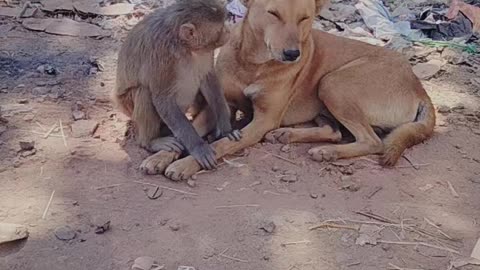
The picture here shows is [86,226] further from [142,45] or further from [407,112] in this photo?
[407,112]

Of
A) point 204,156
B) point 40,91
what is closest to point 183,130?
point 204,156

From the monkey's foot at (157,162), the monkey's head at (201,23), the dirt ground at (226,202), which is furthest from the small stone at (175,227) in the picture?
the monkey's head at (201,23)

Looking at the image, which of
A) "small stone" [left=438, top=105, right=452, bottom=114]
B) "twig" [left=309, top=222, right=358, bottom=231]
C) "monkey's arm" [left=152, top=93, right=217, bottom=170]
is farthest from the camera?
"small stone" [left=438, top=105, right=452, bottom=114]

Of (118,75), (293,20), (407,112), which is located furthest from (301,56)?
(118,75)

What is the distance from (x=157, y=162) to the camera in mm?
4273

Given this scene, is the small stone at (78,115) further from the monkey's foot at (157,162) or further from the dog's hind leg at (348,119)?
the dog's hind leg at (348,119)

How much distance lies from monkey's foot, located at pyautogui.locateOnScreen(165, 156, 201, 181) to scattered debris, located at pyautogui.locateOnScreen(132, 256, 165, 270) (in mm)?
842

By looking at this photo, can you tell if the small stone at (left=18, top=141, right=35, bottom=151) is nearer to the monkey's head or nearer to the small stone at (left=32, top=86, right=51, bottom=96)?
the small stone at (left=32, top=86, right=51, bottom=96)

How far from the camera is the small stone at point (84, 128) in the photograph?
4625 mm

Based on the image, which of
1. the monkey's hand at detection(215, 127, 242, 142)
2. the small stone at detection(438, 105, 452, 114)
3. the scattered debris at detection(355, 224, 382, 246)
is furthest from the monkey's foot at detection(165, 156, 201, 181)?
the small stone at detection(438, 105, 452, 114)

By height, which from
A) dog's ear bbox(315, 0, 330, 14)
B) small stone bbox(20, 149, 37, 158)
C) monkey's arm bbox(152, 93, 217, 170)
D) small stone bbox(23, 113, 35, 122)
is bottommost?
small stone bbox(23, 113, 35, 122)

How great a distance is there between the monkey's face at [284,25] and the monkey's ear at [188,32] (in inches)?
20.2

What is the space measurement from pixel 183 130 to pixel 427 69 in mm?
2710

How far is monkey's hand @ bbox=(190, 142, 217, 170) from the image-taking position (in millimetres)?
4297
